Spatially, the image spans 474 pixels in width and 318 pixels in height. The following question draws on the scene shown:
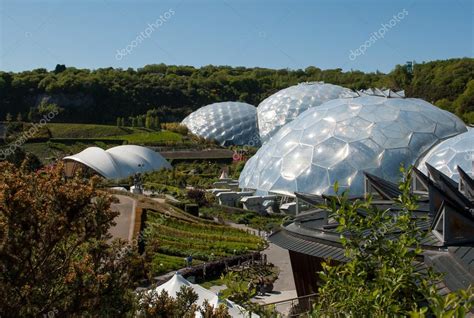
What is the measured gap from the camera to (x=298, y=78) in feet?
350

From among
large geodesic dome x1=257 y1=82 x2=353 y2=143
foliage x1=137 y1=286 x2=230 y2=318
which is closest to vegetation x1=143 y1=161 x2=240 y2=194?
large geodesic dome x1=257 y1=82 x2=353 y2=143

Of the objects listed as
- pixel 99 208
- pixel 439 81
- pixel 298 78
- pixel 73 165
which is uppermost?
pixel 298 78

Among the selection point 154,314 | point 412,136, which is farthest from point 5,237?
point 412,136

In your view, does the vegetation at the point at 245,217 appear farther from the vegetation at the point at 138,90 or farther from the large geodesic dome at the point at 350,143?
the vegetation at the point at 138,90

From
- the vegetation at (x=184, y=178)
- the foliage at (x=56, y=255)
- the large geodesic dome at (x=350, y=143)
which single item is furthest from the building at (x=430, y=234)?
the vegetation at (x=184, y=178)

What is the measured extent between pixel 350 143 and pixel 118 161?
80.1ft

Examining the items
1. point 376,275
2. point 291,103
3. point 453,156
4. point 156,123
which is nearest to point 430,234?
point 376,275

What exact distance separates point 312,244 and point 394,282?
6.80m

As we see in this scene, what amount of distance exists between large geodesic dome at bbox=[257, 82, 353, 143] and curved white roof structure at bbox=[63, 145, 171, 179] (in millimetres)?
10304

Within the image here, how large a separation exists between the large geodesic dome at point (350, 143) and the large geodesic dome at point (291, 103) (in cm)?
1963

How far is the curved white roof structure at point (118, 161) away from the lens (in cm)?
4581

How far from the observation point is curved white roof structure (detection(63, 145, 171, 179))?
45812 millimetres

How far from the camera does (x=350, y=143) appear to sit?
28156 millimetres

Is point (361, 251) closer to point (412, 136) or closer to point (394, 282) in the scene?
point (394, 282)
